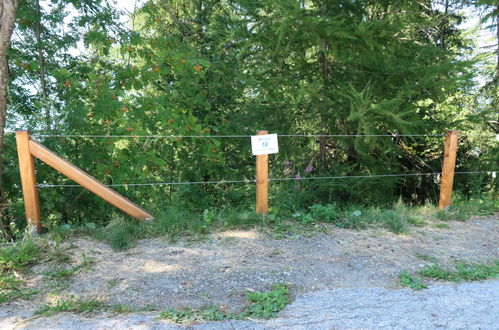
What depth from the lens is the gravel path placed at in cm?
288

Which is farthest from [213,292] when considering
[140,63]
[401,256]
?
[140,63]

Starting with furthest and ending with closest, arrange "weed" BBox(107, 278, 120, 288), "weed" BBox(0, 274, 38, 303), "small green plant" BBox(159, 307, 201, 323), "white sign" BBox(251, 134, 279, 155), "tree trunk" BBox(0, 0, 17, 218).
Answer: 1. "white sign" BBox(251, 134, 279, 155)
2. "tree trunk" BBox(0, 0, 17, 218)
3. "weed" BBox(107, 278, 120, 288)
4. "weed" BBox(0, 274, 38, 303)
5. "small green plant" BBox(159, 307, 201, 323)

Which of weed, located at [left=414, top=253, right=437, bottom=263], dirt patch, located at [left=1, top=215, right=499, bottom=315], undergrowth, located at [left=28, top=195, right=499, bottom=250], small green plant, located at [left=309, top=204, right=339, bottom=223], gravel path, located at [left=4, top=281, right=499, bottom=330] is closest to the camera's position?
gravel path, located at [left=4, top=281, right=499, bottom=330]

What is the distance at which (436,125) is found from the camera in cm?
681

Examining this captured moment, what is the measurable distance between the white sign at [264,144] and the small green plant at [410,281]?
2.07 meters

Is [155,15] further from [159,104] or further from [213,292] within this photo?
[213,292]

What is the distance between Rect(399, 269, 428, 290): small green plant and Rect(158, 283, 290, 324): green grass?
3.78ft

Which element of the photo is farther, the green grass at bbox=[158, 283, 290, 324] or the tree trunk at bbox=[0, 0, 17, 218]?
the tree trunk at bbox=[0, 0, 17, 218]

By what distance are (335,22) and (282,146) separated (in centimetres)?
241

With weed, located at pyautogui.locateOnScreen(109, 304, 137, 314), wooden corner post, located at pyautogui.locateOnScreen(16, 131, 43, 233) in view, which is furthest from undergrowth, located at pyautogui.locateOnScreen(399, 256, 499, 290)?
wooden corner post, located at pyautogui.locateOnScreen(16, 131, 43, 233)

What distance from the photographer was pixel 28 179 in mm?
4590

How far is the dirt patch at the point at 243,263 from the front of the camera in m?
3.47

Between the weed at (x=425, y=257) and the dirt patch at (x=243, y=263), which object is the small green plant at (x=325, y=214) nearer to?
the dirt patch at (x=243, y=263)

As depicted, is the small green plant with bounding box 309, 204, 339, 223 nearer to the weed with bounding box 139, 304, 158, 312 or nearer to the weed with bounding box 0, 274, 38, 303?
the weed with bounding box 139, 304, 158, 312
